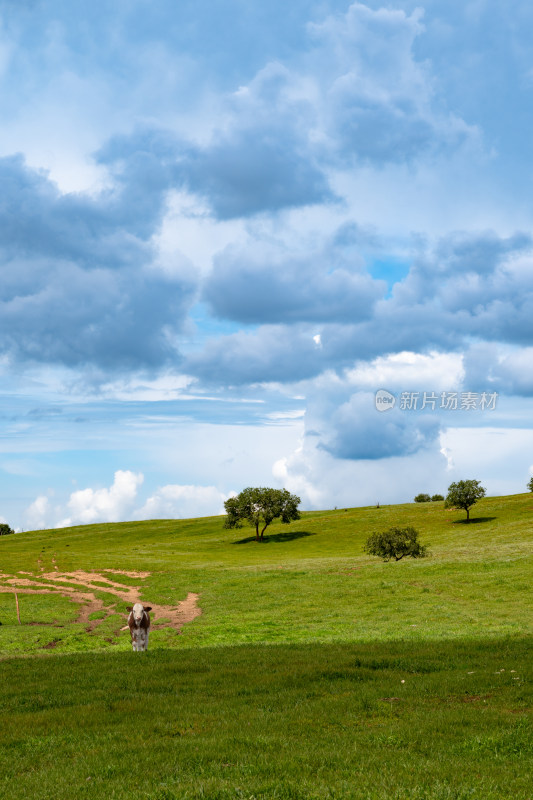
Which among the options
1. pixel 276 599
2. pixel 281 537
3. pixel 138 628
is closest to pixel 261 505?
pixel 281 537

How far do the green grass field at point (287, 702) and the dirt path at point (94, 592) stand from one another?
1623mm

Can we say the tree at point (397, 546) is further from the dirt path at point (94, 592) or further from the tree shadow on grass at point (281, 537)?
the tree shadow on grass at point (281, 537)

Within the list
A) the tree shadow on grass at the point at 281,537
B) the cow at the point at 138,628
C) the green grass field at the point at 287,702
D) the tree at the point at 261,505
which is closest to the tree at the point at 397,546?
the green grass field at the point at 287,702

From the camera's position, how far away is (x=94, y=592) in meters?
55.7

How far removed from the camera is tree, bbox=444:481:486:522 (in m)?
116

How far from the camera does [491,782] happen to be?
9977 millimetres

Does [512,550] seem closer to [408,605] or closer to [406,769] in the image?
[408,605]

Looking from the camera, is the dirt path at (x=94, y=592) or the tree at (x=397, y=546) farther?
the tree at (x=397, y=546)

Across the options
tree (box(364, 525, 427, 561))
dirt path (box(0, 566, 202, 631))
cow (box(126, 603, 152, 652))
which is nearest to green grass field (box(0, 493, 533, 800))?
dirt path (box(0, 566, 202, 631))

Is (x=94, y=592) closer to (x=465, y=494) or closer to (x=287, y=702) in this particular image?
(x=287, y=702)

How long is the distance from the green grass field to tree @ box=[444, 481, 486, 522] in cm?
7436

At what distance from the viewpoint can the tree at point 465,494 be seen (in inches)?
4560

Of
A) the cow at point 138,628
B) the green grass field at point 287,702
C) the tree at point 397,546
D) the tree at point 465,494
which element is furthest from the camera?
the tree at point 465,494

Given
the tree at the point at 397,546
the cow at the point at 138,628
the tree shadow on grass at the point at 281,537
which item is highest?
the cow at the point at 138,628
